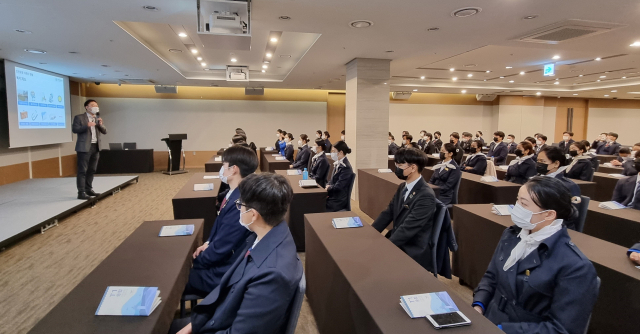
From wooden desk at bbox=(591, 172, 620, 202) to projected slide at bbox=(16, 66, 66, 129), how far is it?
1159 centimetres

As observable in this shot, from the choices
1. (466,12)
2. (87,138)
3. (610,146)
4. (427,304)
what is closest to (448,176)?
(466,12)

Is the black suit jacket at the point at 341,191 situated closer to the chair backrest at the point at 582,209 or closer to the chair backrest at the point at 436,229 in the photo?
the chair backrest at the point at 436,229

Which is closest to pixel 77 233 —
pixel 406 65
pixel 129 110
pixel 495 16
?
pixel 495 16

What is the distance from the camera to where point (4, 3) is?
3.48 metres

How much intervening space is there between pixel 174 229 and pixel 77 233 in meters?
3.31

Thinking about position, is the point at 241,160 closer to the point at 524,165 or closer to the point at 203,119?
the point at 524,165

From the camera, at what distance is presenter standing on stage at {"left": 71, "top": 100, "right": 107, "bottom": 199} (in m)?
5.39

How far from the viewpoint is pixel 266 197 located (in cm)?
147

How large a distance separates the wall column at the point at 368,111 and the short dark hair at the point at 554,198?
5091mm

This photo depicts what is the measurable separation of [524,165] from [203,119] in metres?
10.4

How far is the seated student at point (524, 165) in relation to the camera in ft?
17.0

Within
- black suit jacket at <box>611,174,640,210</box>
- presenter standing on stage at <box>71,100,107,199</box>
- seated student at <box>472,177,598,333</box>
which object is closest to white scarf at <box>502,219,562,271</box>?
seated student at <box>472,177,598,333</box>

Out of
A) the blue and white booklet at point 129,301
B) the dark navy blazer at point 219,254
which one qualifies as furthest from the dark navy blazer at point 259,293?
the dark navy blazer at point 219,254

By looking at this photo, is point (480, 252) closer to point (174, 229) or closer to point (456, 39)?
point (174, 229)
